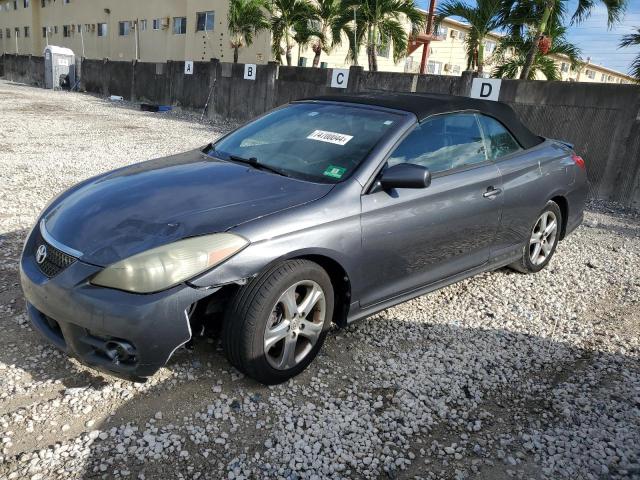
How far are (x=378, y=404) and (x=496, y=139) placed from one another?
2.37m

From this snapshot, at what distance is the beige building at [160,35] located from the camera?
25.0 metres

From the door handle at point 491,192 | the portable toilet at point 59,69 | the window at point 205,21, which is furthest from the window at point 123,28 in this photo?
the door handle at point 491,192

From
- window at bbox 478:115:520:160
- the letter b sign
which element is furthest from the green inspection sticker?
the letter b sign

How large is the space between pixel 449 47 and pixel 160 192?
114 feet

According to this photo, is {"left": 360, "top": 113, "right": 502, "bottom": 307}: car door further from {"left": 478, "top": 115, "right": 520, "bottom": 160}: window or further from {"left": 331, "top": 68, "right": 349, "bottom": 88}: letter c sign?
{"left": 331, "top": 68, "right": 349, "bottom": 88}: letter c sign

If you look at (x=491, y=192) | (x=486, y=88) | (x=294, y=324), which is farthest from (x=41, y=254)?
(x=486, y=88)

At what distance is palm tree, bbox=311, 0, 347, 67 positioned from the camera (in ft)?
55.2

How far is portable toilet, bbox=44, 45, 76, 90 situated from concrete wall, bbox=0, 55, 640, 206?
300 inches

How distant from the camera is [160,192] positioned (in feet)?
9.75

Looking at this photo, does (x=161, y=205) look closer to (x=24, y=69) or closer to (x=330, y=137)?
(x=330, y=137)

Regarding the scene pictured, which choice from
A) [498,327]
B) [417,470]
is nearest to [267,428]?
[417,470]

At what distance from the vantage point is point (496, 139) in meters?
4.12

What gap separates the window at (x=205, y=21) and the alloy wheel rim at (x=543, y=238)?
24059 millimetres

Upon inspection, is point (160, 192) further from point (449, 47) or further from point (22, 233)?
point (449, 47)
